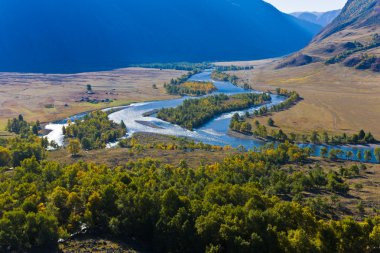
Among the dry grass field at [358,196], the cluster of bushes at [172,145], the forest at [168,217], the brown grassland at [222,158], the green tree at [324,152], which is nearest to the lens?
the forest at [168,217]

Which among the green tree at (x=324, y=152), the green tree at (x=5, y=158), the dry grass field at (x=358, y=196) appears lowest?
the dry grass field at (x=358, y=196)

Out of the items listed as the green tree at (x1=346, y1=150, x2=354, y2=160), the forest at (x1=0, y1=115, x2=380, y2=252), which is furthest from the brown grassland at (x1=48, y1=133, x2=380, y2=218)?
the forest at (x1=0, y1=115, x2=380, y2=252)

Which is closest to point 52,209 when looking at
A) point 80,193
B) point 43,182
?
point 80,193

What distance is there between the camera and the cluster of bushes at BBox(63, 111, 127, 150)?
14675 cm

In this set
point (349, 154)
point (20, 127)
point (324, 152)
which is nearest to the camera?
point (349, 154)

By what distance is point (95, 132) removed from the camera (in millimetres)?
159875

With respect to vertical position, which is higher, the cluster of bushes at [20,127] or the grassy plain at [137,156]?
the cluster of bushes at [20,127]

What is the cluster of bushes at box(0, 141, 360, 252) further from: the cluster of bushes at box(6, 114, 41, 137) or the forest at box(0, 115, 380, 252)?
the cluster of bushes at box(6, 114, 41, 137)

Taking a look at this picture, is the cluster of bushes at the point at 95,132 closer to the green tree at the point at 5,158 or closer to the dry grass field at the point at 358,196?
the green tree at the point at 5,158

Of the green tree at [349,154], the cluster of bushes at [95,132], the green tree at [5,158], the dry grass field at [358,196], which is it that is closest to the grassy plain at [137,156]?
the cluster of bushes at [95,132]

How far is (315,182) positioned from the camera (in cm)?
9525

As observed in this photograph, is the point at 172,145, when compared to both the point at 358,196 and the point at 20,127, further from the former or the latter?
the point at 20,127

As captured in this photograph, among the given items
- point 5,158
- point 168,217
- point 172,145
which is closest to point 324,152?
point 172,145

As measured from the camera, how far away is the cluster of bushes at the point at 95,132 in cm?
14675
